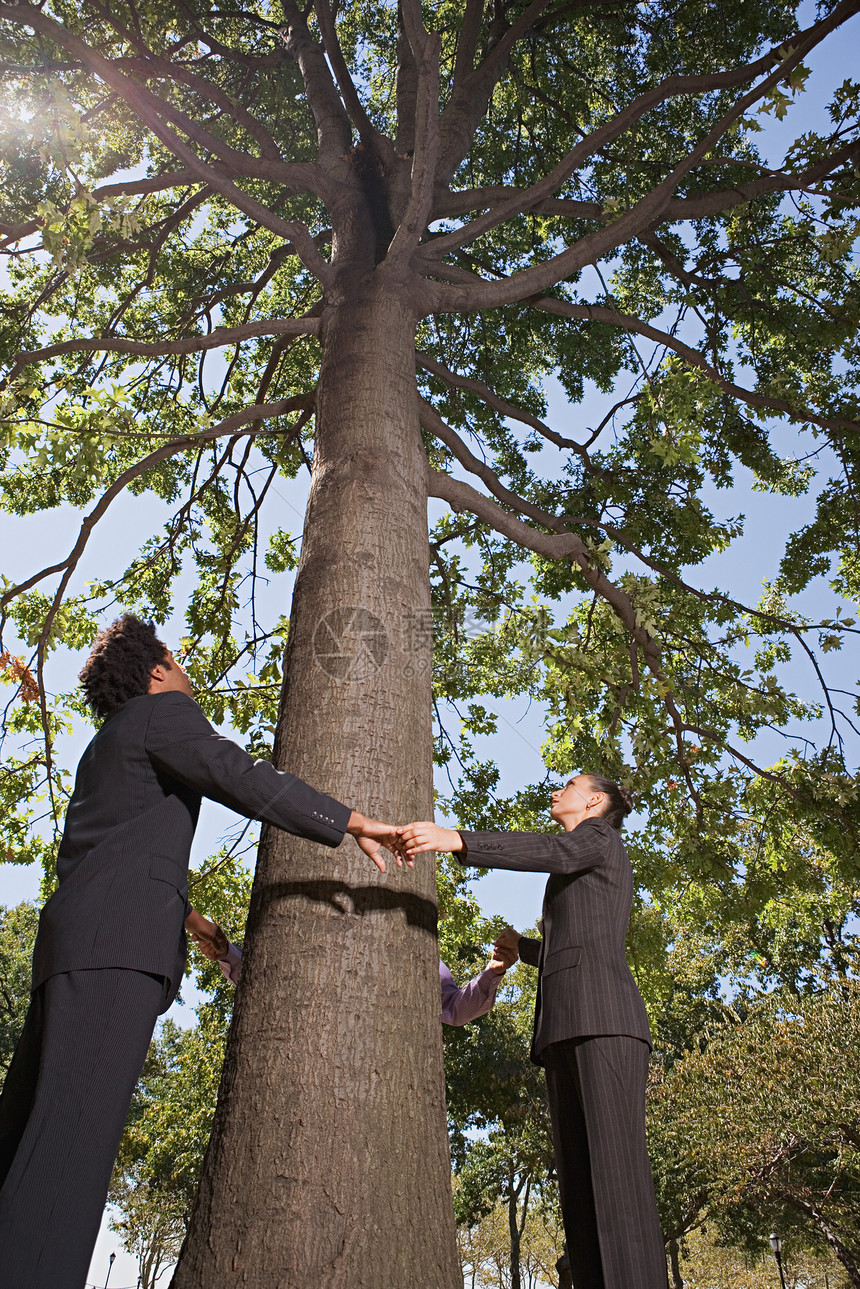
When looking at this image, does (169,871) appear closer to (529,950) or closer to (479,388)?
(529,950)

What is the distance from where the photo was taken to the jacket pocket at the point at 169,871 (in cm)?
220

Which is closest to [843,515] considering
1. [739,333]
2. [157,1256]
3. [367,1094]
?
[739,333]

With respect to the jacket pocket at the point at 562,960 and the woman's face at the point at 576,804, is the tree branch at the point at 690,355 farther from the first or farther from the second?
the jacket pocket at the point at 562,960

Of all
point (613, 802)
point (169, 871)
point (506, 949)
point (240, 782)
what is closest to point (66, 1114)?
point (169, 871)

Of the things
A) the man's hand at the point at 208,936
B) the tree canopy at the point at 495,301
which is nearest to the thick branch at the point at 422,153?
the tree canopy at the point at 495,301

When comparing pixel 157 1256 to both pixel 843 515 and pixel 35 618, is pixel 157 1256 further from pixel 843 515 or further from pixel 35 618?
→ pixel 843 515

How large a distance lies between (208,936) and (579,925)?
4.40 feet

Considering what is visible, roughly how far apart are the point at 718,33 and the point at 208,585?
6.33 meters

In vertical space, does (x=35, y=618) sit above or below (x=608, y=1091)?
above

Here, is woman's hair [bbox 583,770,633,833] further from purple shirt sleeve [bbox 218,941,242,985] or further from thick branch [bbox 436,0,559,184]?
thick branch [bbox 436,0,559,184]

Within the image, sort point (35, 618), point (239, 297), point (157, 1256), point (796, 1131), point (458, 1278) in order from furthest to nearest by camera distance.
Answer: point (157, 1256)
point (796, 1131)
point (239, 297)
point (35, 618)
point (458, 1278)

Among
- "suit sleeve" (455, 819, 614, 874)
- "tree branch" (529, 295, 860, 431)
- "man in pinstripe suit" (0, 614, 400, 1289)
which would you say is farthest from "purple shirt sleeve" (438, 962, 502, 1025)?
"tree branch" (529, 295, 860, 431)

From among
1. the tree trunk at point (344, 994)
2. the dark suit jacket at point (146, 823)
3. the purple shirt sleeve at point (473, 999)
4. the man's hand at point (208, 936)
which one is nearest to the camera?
the tree trunk at point (344, 994)

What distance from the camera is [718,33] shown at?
6.86m
